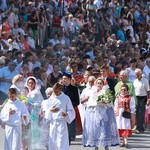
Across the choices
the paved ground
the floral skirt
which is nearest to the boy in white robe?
the paved ground

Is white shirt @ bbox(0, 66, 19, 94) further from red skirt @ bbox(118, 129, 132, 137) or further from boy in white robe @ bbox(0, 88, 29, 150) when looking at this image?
boy in white robe @ bbox(0, 88, 29, 150)

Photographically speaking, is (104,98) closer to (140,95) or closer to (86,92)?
(86,92)

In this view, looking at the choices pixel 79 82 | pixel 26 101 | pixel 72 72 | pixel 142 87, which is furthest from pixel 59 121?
pixel 142 87

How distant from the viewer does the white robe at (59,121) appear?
1611cm

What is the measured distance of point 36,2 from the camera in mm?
29375

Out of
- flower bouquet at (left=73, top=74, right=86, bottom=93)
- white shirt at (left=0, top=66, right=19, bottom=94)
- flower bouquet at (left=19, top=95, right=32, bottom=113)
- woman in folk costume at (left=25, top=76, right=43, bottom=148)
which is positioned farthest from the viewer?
white shirt at (left=0, top=66, right=19, bottom=94)

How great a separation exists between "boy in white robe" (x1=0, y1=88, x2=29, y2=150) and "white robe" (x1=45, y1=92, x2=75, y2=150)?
0.72 meters

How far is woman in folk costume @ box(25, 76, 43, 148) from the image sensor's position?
16.9 metres

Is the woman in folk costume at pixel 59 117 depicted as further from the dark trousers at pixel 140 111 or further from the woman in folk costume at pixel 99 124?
the dark trousers at pixel 140 111

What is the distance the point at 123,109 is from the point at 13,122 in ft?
12.2

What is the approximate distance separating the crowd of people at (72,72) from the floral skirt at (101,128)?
21 mm

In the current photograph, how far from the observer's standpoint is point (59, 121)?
16156mm

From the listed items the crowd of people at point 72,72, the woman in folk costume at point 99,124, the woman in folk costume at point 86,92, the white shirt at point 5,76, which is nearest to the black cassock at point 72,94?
the crowd of people at point 72,72

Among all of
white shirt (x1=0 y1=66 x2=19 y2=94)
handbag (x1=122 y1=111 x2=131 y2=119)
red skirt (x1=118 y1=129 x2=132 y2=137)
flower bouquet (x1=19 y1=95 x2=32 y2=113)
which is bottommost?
red skirt (x1=118 y1=129 x2=132 y2=137)
